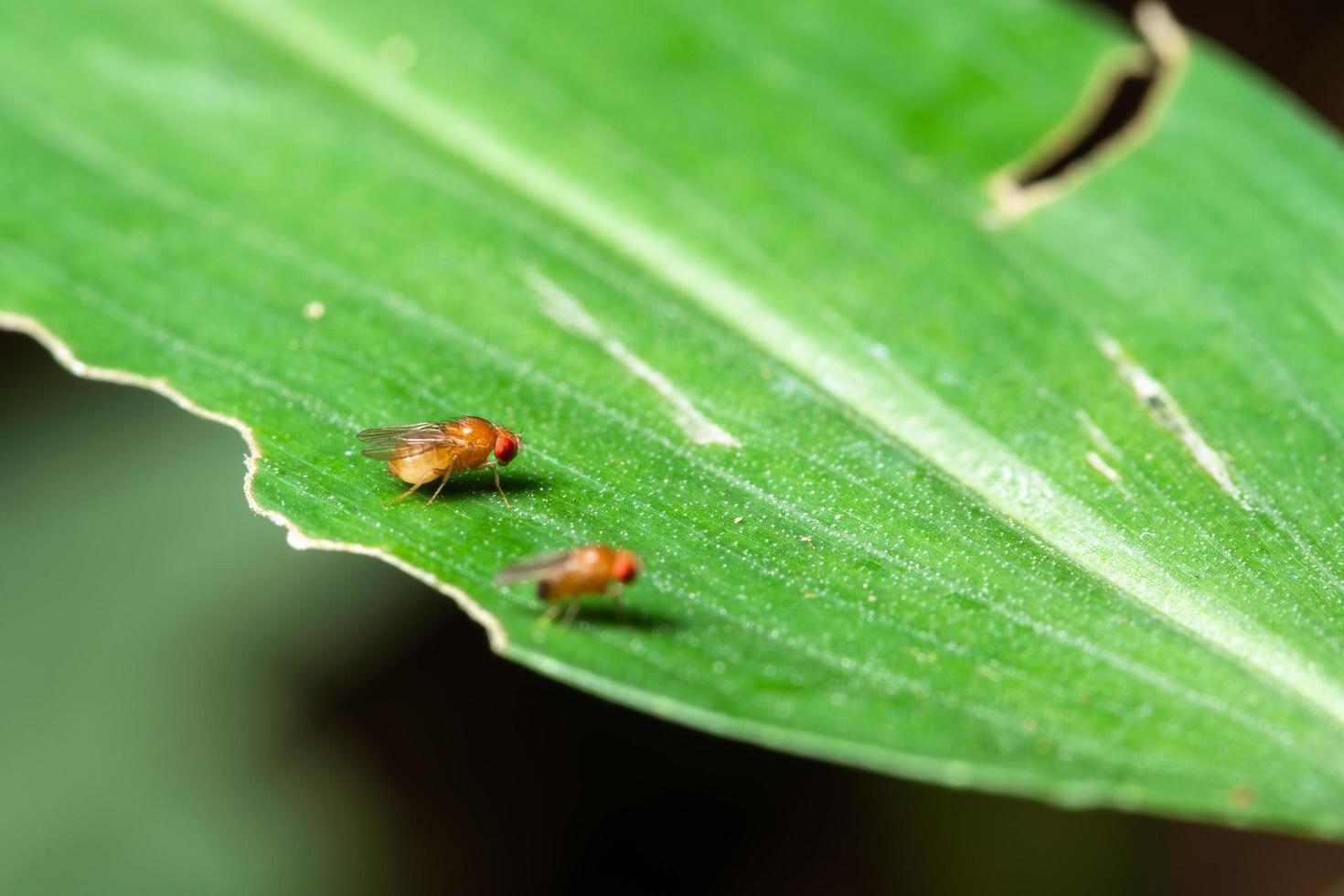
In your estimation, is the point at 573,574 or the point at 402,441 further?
the point at 402,441

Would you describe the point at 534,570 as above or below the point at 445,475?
above

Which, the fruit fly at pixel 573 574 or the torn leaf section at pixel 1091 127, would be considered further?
the torn leaf section at pixel 1091 127

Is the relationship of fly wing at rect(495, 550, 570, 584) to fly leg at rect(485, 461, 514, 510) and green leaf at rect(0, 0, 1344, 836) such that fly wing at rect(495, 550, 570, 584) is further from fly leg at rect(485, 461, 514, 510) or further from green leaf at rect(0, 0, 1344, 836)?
fly leg at rect(485, 461, 514, 510)

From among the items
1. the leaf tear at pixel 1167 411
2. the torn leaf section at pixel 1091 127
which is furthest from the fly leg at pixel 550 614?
the torn leaf section at pixel 1091 127

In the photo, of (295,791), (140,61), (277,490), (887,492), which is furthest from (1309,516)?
(140,61)

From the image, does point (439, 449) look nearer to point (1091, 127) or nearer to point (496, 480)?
point (496, 480)

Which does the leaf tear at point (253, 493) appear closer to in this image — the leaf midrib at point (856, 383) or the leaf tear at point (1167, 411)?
the leaf midrib at point (856, 383)

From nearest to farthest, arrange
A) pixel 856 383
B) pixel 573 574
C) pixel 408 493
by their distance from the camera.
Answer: pixel 573 574, pixel 408 493, pixel 856 383

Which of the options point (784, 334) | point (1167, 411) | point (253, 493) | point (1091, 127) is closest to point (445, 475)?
point (253, 493)
